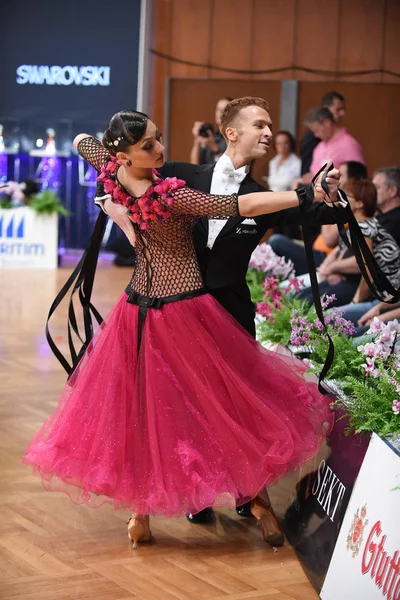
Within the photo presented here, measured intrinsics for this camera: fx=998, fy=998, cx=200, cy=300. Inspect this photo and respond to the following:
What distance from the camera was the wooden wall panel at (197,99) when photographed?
11328mm

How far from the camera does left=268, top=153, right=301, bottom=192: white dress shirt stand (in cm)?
1012

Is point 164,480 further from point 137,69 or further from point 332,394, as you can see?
point 137,69

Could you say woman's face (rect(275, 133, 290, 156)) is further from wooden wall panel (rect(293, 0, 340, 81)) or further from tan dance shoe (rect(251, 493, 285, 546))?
tan dance shoe (rect(251, 493, 285, 546))

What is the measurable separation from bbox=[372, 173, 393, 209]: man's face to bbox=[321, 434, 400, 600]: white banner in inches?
112

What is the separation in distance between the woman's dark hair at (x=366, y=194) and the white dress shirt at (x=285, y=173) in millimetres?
4770

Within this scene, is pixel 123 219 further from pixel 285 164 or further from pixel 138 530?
pixel 285 164

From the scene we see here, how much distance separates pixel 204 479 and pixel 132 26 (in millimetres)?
9800

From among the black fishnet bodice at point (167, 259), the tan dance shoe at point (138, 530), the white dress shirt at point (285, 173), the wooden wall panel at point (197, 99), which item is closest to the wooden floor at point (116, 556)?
the tan dance shoe at point (138, 530)

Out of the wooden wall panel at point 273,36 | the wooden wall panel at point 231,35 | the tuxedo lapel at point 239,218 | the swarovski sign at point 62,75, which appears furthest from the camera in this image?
the swarovski sign at point 62,75

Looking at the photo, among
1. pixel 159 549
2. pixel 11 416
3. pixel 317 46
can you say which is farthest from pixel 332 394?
pixel 317 46

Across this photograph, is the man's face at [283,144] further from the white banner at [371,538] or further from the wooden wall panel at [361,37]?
the white banner at [371,538]

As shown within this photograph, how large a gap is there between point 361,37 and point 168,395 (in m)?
8.97

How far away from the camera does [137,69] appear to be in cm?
1216

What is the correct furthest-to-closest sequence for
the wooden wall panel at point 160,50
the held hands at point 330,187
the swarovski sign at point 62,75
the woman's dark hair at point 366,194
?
the swarovski sign at point 62,75 → the wooden wall panel at point 160,50 → the woman's dark hair at point 366,194 → the held hands at point 330,187
